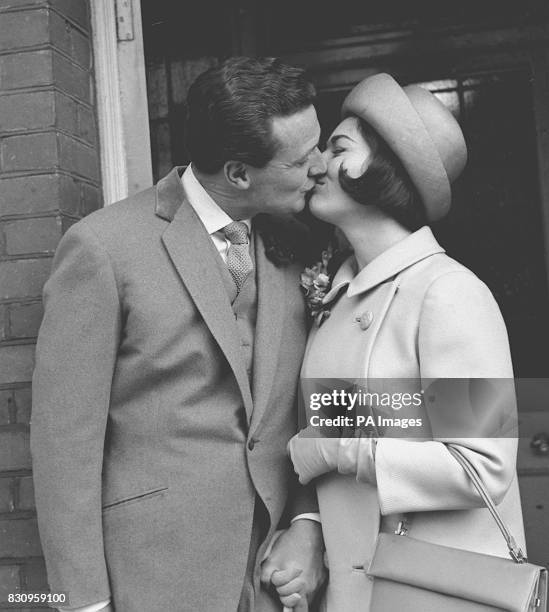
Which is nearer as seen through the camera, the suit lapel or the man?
the man

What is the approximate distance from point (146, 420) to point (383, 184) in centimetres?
82

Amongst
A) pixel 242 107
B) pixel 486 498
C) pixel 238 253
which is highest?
pixel 242 107

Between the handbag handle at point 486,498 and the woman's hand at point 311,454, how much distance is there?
11.6 inches

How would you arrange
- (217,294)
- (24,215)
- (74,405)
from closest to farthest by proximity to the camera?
(74,405) < (217,294) < (24,215)

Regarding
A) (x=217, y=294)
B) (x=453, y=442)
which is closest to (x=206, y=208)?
(x=217, y=294)

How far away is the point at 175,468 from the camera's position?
6.12 ft

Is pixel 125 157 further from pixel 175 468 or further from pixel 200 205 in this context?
pixel 175 468

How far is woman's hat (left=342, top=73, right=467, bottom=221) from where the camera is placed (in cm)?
193

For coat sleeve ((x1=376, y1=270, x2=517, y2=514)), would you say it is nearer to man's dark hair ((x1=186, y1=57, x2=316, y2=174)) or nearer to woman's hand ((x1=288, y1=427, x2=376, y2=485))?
woman's hand ((x1=288, y1=427, x2=376, y2=485))

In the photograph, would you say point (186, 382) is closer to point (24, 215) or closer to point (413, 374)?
point (413, 374)

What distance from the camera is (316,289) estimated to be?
6.87ft

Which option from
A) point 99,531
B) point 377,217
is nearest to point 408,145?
point 377,217

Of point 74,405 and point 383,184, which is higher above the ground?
point 383,184

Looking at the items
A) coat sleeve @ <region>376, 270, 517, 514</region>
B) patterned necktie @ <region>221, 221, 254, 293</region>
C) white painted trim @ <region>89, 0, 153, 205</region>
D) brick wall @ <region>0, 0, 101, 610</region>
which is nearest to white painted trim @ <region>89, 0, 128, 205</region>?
white painted trim @ <region>89, 0, 153, 205</region>
